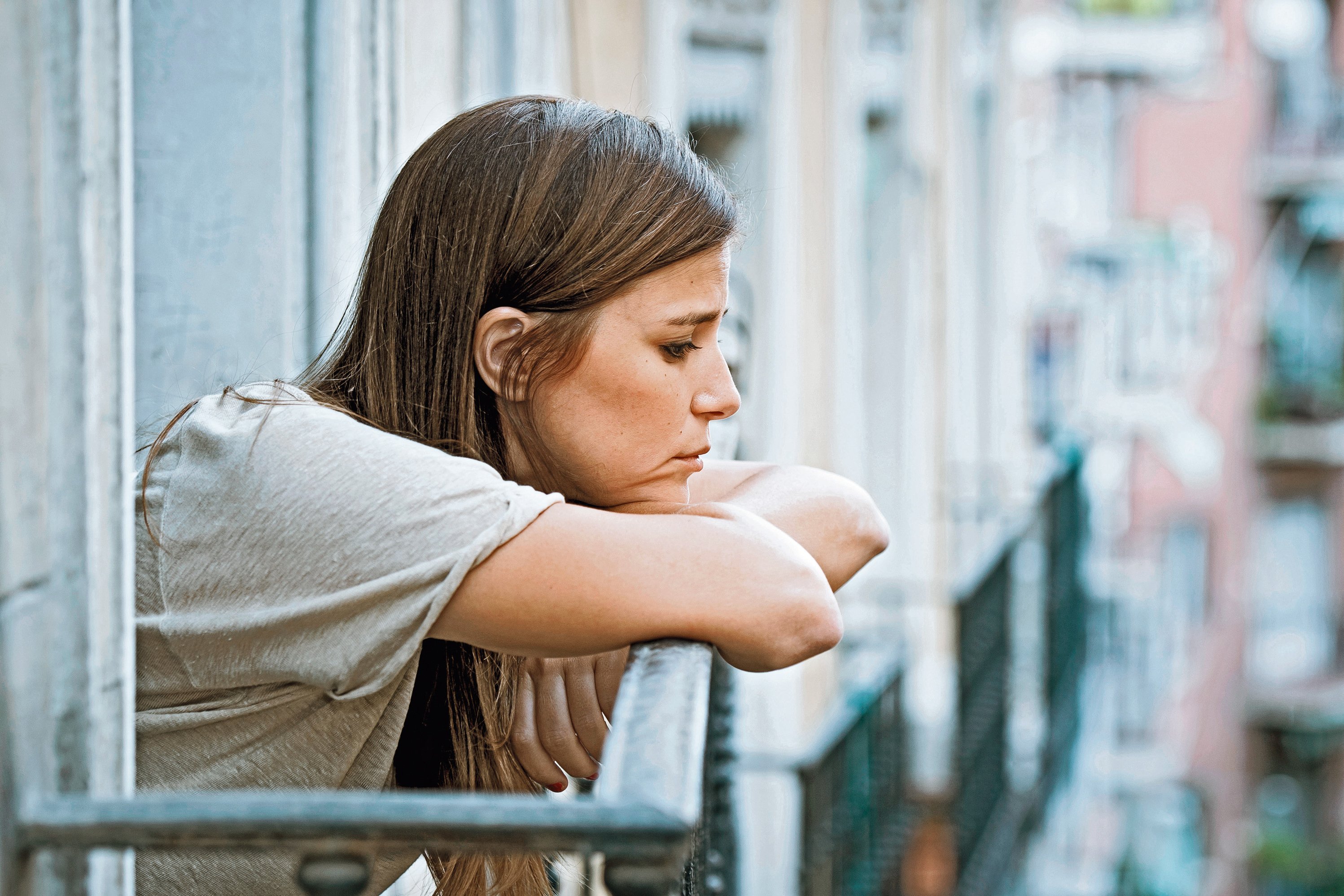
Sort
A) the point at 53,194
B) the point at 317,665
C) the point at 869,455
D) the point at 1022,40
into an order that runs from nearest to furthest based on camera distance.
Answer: the point at 53,194 < the point at 317,665 < the point at 869,455 < the point at 1022,40

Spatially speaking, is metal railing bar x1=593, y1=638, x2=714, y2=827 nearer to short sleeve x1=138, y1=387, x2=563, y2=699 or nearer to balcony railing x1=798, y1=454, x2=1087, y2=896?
short sleeve x1=138, y1=387, x2=563, y2=699

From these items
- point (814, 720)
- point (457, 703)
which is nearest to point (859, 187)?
point (814, 720)

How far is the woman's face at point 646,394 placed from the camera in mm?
1756

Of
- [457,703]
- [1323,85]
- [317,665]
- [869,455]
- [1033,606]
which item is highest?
[1323,85]

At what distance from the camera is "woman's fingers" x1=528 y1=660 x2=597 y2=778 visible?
5.73 ft

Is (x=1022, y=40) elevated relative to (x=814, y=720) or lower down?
elevated

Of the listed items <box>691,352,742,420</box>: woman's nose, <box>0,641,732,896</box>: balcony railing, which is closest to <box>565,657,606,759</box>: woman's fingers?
<box>691,352,742,420</box>: woman's nose

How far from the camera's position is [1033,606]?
28.7ft

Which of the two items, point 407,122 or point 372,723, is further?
point 407,122

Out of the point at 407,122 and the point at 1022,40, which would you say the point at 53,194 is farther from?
the point at 1022,40

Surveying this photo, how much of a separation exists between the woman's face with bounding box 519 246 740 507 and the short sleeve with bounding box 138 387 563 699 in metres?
0.31

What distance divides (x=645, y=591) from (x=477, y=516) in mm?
172

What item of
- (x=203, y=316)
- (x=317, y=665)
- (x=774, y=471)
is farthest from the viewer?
(x=203, y=316)

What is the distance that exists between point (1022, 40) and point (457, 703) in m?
16.2
